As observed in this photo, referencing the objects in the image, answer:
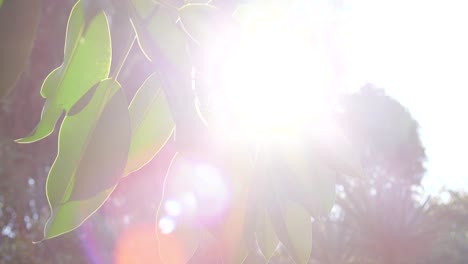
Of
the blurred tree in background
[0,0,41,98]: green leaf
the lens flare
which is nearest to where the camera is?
[0,0,41,98]: green leaf

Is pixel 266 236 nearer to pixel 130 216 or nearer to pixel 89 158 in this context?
pixel 89 158

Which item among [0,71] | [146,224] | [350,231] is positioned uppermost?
[350,231]

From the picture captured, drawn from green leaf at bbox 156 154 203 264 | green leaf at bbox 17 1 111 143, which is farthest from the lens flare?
green leaf at bbox 17 1 111 143

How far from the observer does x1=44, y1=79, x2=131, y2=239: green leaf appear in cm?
A: 33

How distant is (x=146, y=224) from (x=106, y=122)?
14.9 ft

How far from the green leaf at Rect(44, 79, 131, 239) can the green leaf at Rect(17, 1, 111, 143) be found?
0.01m

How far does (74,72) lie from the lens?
1.22 feet

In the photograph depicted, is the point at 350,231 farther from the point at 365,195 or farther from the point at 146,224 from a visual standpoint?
the point at 146,224

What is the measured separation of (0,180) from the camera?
14.2 feet

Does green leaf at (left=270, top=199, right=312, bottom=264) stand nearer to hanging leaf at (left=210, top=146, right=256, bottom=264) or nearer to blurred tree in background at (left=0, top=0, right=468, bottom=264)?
hanging leaf at (left=210, top=146, right=256, bottom=264)

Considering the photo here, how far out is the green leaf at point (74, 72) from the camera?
0.36m

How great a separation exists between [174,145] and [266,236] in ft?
0.37

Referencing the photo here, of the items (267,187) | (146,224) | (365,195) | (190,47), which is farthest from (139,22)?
(365,195)

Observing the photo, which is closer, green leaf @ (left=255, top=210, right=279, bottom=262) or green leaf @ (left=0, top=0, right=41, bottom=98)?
green leaf @ (left=0, top=0, right=41, bottom=98)
